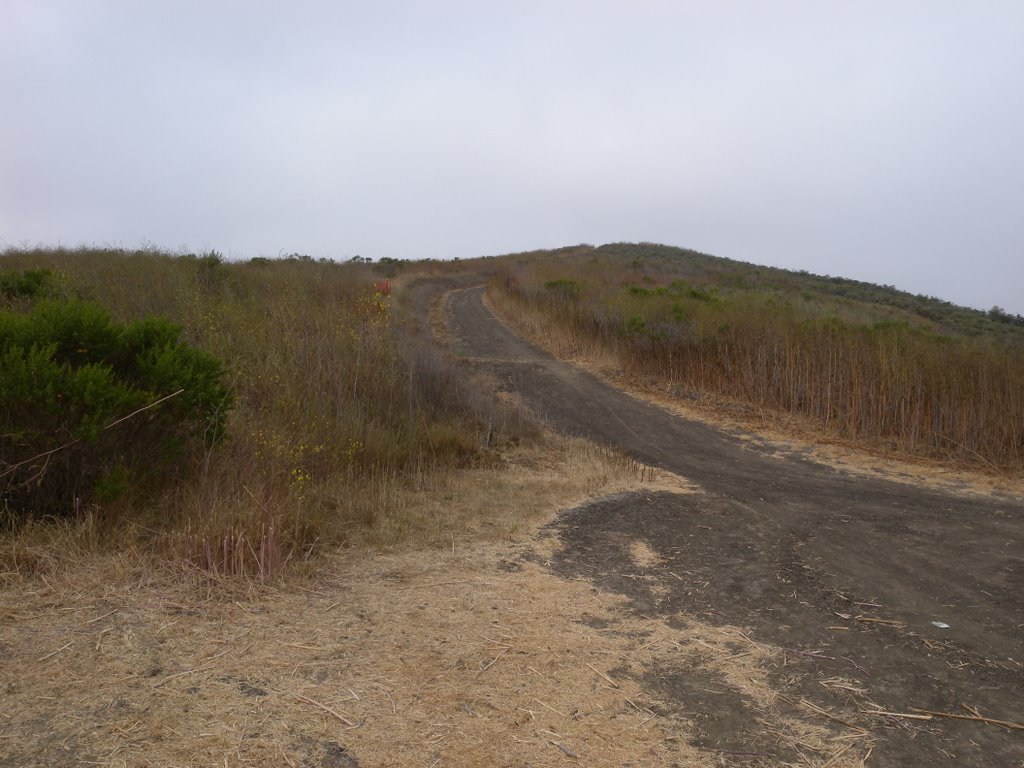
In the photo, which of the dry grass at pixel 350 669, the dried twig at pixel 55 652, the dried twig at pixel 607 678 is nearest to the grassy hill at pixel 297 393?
the dry grass at pixel 350 669

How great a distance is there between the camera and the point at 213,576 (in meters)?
4.43

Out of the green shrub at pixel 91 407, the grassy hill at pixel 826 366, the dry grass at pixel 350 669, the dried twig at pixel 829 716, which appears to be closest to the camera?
the dry grass at pixel 350 669

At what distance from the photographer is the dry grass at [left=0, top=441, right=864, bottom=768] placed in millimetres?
3008

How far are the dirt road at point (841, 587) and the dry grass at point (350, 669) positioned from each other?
0.71 ft

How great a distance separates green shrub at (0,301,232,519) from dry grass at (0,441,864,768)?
829mm

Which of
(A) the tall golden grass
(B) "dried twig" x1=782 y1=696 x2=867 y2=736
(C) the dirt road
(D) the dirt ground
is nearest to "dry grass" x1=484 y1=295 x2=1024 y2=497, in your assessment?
(C) the dirt road

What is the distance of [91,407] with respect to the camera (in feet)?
16.0

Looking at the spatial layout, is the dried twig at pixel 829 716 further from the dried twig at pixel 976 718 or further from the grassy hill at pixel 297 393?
the grassy hill at pixel 297 393

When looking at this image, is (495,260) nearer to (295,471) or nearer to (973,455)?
(973,455)

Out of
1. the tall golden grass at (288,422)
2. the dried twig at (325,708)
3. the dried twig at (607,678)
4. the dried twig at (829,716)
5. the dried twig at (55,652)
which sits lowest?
the dried twig at (55,652)

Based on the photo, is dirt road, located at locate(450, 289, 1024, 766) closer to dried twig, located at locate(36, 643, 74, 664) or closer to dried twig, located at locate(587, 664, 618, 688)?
dried twig, located at locate(587, 664, 618, 688)

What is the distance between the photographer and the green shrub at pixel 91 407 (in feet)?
15.6

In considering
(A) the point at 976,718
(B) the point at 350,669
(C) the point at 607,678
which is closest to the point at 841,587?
(A) the point at 976,718

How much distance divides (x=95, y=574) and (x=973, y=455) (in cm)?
991
